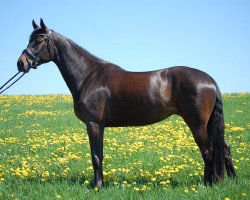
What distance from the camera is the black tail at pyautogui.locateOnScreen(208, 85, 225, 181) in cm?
596

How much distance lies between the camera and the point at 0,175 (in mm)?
6977

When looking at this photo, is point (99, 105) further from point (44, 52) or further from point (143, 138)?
point (143, 138)

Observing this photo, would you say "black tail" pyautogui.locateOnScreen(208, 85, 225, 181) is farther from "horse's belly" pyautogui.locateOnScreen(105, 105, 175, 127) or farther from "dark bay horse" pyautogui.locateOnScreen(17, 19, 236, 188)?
"horse's belly" pyautogui.locateOnScreen(105, 105, 175, 127)

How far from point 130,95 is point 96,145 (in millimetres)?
1121

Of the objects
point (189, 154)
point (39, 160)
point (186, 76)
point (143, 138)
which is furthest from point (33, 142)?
point (186, 76)

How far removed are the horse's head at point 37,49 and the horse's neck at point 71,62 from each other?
0.15 metres

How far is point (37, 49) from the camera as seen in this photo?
257 inches

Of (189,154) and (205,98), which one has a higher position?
(205,98)

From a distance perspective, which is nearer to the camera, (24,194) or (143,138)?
(24,194)

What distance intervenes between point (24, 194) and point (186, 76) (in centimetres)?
349

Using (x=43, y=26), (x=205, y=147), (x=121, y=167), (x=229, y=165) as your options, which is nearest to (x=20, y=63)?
(x=43, y=26)

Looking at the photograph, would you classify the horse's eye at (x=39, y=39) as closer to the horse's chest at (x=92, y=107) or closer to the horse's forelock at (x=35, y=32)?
the horse's forelock at (x=35, y=32)

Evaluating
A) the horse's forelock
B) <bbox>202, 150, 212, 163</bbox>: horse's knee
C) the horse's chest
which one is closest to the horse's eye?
the horse's forelock

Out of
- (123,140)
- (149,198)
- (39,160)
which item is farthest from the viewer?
(123,140)
